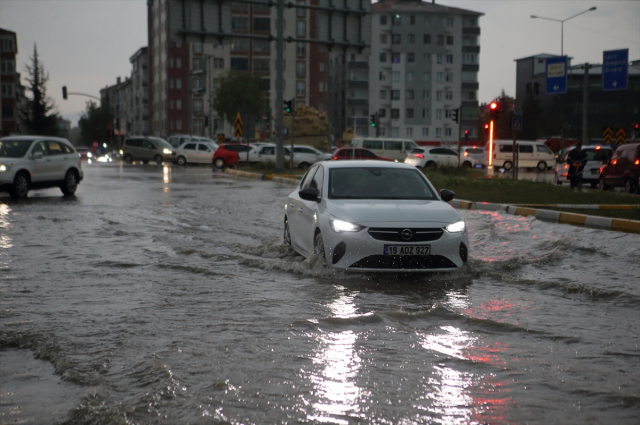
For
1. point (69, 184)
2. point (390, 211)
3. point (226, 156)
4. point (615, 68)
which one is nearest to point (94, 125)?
point (226, 156)

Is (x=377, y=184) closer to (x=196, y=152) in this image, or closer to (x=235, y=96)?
(x=196, y=152)

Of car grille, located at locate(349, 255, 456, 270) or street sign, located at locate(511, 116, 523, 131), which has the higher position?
street sign, located at locate(511, 116, 523, 131)

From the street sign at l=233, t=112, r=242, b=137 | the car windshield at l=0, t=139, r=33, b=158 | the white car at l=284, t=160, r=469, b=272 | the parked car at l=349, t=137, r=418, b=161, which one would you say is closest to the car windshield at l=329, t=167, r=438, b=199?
the white car at l=284, t=160, r=469, b=272

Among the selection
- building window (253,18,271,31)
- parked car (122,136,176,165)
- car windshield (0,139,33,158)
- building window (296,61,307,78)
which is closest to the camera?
car windshield (0,139,33,158)

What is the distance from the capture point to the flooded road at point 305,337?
4473 mm

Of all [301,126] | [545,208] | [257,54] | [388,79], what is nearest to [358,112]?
[388,79]

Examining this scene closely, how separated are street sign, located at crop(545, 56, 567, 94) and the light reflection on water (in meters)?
42.3

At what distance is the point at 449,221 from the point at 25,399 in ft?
17.6

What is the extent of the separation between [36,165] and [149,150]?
38.0m

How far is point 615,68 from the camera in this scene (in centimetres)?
4259

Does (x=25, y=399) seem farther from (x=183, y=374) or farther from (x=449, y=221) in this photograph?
(x=449, y=221)

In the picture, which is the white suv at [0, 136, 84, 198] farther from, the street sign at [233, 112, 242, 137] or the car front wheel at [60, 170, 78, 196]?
the street sign at [233, 112, 242, 137]

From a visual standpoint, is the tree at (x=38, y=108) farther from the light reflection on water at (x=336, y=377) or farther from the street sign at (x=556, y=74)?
the light reflection on water at (x=336, y=377)

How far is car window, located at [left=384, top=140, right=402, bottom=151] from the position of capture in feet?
175
